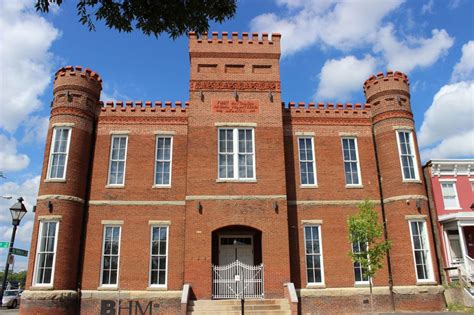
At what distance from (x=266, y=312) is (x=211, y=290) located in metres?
2.61

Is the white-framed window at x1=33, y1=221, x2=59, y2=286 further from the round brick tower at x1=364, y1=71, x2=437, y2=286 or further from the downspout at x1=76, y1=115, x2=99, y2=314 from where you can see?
the round brick tower at x1=364, y1=71, x2=437, y2=286

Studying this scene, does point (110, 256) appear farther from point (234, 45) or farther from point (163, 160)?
point (234, 45)

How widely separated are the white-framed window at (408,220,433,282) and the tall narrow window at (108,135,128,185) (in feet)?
45.6

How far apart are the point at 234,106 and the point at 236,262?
7403 mm

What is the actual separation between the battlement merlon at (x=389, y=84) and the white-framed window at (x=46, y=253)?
16806 mm

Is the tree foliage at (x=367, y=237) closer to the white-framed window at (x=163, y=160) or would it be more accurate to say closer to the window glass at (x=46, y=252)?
the white-framed window at (x=163, y=160)

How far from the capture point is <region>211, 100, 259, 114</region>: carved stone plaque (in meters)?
20.3

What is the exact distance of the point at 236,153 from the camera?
776 inches

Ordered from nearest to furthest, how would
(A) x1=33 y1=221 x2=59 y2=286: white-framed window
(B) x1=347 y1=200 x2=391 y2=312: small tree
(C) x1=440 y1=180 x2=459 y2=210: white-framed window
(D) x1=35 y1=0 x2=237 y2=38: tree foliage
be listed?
(D) x1=35 y1=0 x2=237 y2=38: tree foliage → (B) x1=347 y1=200 x2=391 y2=312: small tree → (A) x1=33 y1=221 x2=59 y2=286: white-framed window → (C) x1=440 y1=180 x2=459 y2=210: white-framed window

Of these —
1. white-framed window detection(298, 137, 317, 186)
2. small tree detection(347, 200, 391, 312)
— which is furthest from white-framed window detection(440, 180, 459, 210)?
small tree detection(347, 200, 391, 312)

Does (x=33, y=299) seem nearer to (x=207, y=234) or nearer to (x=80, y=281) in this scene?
(x=80, y=281)

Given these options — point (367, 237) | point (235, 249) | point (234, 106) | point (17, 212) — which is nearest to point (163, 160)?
point (234, 106)

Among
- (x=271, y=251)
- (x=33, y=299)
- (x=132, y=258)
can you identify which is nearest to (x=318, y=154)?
(x=271, y=251)

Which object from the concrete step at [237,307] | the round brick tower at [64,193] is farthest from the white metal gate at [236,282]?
the round brick tower at [64,193]
